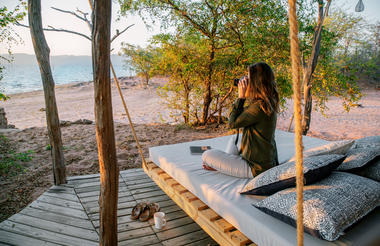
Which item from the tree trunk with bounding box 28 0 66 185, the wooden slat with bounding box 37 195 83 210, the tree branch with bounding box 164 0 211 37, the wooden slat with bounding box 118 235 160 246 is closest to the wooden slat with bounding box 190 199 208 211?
the wooden slat with bounding box 118 235 160 246

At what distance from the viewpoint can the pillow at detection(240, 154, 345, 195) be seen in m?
1.43

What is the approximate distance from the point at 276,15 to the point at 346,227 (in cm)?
381

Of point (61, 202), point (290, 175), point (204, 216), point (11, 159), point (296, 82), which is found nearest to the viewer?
point (296, 82)

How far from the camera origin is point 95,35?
54.6 inches

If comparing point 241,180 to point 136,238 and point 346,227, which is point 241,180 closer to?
point 346,227

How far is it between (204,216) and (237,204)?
0.98 feet

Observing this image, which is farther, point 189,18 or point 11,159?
point 189,18

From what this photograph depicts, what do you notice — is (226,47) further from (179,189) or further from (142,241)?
(142,241)

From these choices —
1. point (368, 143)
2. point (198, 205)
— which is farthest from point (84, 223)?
point (368, 143)

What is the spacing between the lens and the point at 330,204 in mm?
1214

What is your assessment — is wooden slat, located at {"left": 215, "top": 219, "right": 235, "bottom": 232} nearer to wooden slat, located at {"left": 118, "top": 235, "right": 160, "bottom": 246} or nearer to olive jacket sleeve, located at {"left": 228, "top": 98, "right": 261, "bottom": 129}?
wooden slat, located at {"left": 118, "top": 235, "right": 160, "bottom": 246}

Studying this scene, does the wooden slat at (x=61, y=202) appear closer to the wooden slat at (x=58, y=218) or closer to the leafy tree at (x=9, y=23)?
the wooden slat at (x=58, y=218)

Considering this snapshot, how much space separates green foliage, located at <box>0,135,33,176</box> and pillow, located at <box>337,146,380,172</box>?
4.17 meters

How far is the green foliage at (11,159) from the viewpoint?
3.58 metres
